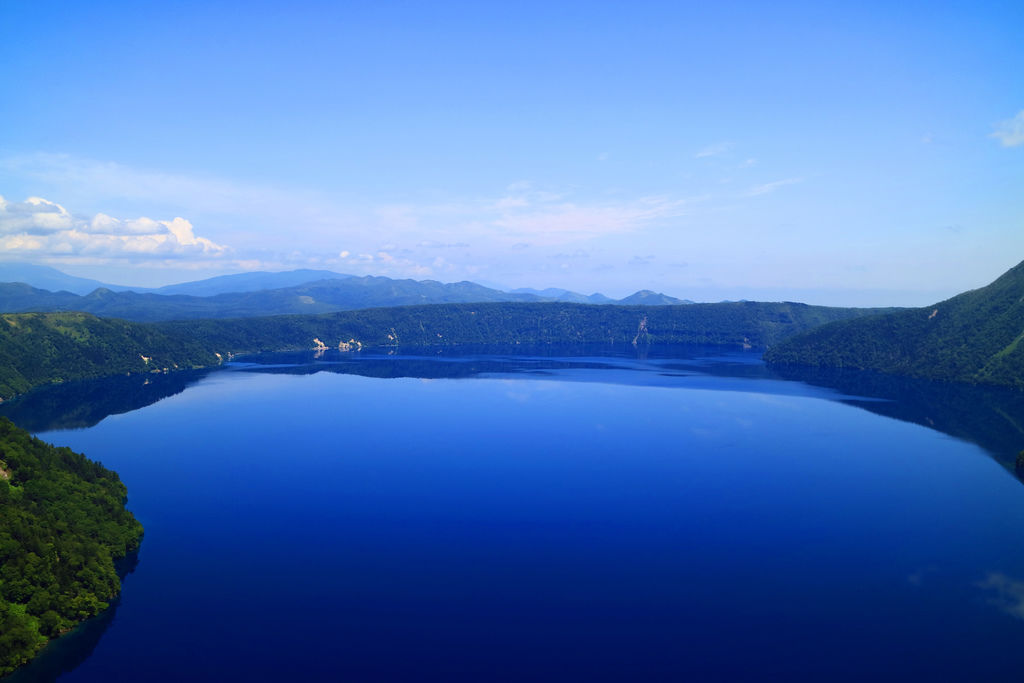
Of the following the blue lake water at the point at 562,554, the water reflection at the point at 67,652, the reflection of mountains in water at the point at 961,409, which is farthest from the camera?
the reflection of mountains in water at the point at 961,409

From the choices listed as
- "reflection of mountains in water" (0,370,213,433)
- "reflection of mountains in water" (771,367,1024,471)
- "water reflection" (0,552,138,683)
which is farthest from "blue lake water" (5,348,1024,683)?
"reflection of mountains in water" (0,370,213,433)

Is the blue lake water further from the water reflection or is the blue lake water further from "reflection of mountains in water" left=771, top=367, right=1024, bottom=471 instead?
"reflection of mountains in water" left=771, top=367, right=1024, bottom=471

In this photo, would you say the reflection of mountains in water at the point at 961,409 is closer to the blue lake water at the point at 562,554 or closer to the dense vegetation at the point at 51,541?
the blue lake water at the point at 562,554

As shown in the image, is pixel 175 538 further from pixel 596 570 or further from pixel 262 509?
pixel 596 570

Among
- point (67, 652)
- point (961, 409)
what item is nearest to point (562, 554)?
point (67, 652)

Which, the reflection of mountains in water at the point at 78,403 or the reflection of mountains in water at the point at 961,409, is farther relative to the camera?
the reflection of mountains in water at the point at 78,403

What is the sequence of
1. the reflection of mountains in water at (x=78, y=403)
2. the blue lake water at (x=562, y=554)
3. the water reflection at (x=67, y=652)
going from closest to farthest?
the water reflection at (x=67, y=652) < the blue lake water at (x=562, y=554) < the reflection of mountains in water at (x=78, y=403)

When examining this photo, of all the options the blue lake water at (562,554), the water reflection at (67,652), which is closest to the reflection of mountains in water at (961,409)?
the blue lake water at (562,554)

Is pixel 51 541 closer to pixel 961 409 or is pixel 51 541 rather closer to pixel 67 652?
pixel 67 652
